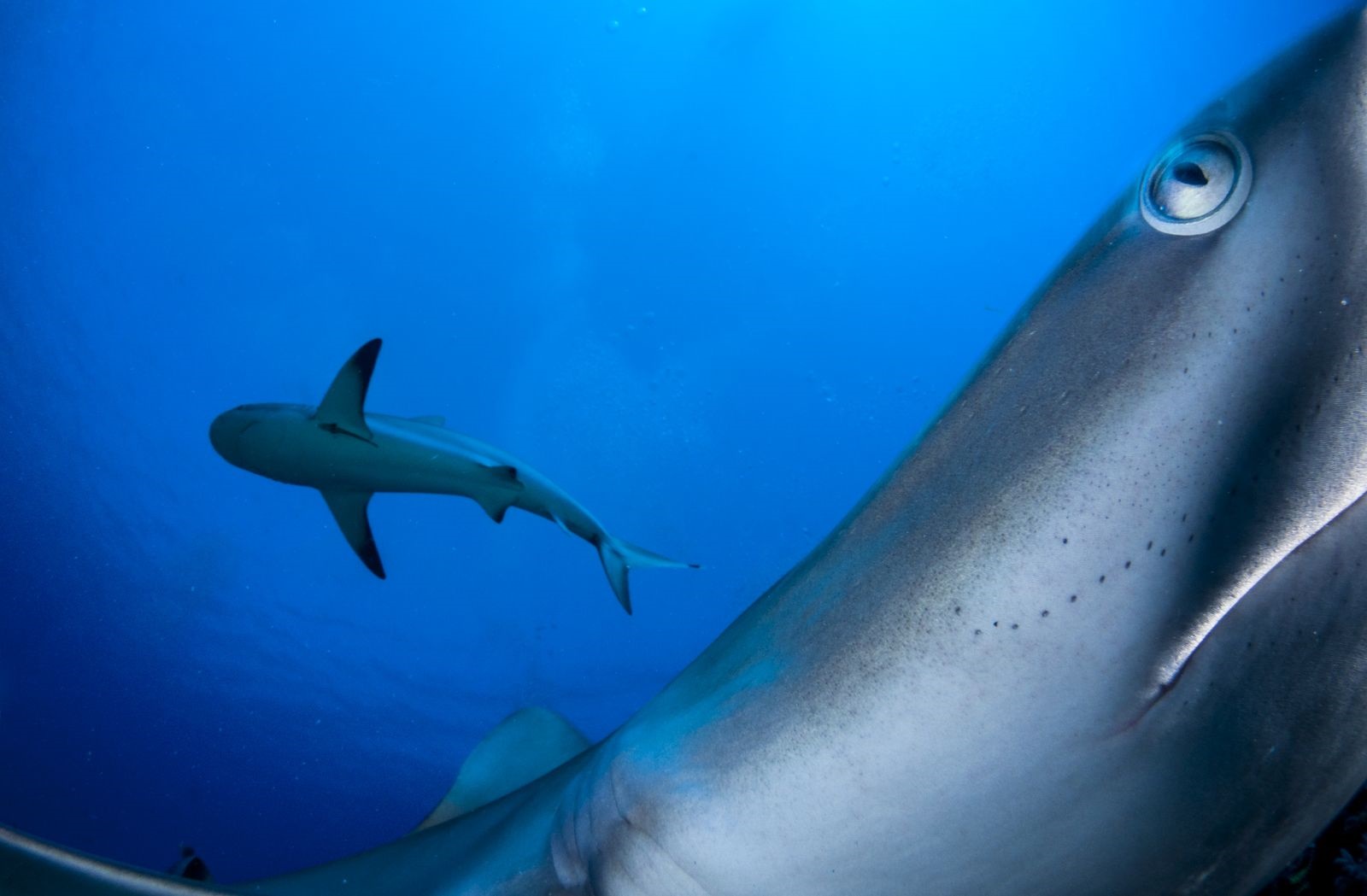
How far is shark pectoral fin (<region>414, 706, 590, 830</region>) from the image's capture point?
11.1 feet

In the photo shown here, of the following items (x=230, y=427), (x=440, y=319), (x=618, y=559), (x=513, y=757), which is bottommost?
(x=513, y=757)

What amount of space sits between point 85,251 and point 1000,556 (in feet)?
89.8

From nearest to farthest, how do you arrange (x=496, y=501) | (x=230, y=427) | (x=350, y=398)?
1. (x=350, y=398)
2. (x=230, y=427)
3. (x=496, y=501)

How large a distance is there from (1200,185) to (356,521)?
699cm

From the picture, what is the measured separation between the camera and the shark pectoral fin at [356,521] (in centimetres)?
664

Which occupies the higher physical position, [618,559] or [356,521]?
[356,521]

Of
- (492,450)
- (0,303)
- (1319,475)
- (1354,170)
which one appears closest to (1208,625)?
(1319,475)

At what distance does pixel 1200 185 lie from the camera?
3.05 feet

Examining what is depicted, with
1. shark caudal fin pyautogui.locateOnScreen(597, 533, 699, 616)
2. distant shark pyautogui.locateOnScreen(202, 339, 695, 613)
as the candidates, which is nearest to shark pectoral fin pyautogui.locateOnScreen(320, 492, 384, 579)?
distant shark pyautogui.locateOnScreen(202, 339, 695, 613)

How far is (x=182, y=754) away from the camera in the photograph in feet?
117

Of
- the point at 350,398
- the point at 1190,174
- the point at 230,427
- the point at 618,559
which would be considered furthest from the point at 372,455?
the point at 1190,174

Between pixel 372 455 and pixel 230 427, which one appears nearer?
pixel 230 427

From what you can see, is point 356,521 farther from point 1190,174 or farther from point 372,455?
point 1190,174

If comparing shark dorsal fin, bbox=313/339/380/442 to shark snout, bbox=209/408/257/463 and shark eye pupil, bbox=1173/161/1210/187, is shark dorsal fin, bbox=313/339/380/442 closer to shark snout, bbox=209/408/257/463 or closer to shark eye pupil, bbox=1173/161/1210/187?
shark snout, bbox=209/408/257/463
